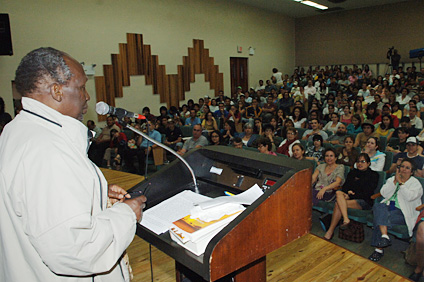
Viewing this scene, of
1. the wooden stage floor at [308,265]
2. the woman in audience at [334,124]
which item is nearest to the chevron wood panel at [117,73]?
the woman in audience at [334,124]

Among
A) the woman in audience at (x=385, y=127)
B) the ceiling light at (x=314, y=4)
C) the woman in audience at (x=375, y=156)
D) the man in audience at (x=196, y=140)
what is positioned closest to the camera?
the woman in audience at (x=375, y=156)

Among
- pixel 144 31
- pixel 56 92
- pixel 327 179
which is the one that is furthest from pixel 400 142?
pixel 144 31

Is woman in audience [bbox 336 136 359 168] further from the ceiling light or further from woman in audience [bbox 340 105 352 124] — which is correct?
the ceiling light

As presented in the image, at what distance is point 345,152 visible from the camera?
4.64 metres

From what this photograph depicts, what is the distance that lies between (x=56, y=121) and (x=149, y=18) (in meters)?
9.23

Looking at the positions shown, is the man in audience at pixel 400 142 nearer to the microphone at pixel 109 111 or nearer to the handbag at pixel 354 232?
the handbag at pixel 354 232

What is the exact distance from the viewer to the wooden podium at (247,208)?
1031 millimetres

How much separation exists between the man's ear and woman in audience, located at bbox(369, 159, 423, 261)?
293 cm

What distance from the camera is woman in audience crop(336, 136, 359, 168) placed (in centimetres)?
446

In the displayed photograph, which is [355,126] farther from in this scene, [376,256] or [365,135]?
[376,256]

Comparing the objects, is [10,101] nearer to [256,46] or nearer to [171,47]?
[171,47]

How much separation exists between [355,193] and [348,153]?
114 centimetres

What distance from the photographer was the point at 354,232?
3.34m

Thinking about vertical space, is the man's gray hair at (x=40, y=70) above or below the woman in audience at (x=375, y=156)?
above
